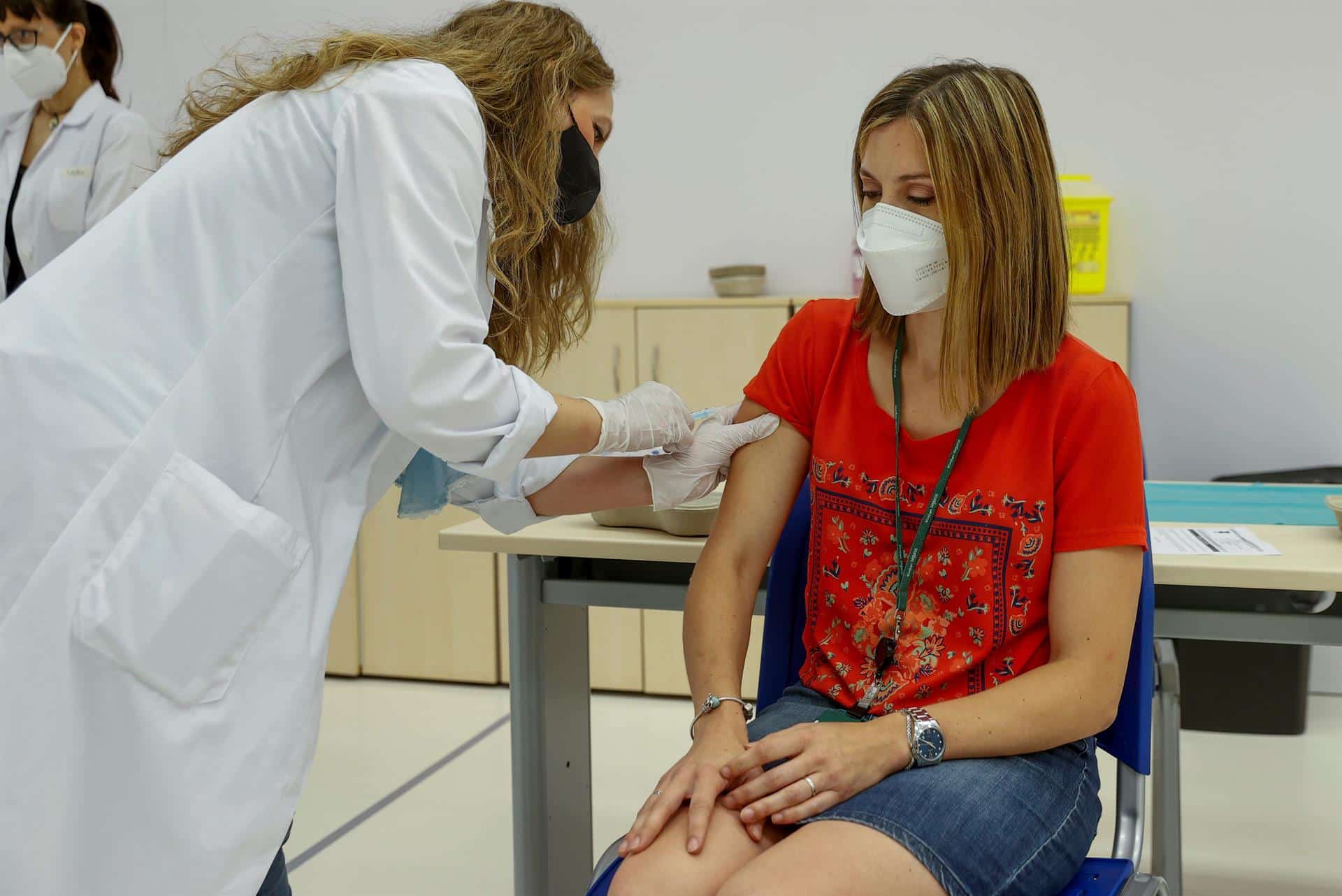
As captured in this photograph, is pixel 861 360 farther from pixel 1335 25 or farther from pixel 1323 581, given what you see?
pixel 1335 25

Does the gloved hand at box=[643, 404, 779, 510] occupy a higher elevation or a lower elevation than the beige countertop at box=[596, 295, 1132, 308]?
lower

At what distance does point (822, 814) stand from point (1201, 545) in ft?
2.49

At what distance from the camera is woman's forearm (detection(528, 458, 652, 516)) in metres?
1.58

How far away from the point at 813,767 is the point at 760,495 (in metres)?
0.42

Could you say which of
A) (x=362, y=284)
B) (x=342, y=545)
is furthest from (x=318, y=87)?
(x=342, y=545)

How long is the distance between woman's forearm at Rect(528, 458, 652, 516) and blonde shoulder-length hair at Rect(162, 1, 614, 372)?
22cm

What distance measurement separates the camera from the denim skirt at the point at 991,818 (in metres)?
1.13

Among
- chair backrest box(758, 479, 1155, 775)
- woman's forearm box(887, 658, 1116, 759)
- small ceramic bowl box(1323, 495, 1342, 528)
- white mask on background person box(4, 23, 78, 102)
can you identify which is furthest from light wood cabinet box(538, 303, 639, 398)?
woman's forearm box(887, 658, 1116, 759)

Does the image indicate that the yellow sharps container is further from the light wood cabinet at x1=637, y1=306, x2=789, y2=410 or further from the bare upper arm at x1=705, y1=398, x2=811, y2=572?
the bare upper arm at x1=705, y1=398, x2=811, y2=572

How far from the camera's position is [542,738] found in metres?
1.88

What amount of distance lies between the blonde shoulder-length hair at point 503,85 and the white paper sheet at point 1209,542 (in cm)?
87

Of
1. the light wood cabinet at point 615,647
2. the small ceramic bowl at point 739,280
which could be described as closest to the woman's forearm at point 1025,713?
the light wood cabinet at point 615,647

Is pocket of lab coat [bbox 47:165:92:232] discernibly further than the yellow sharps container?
No

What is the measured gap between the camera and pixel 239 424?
115 centimetres
